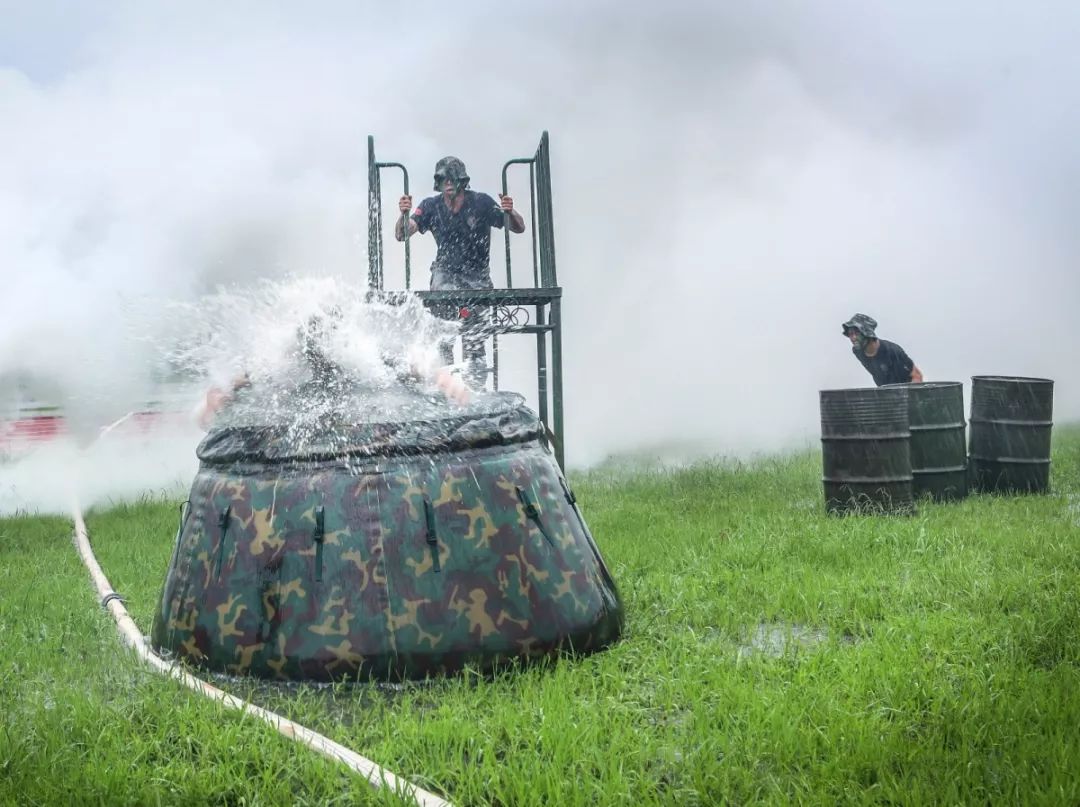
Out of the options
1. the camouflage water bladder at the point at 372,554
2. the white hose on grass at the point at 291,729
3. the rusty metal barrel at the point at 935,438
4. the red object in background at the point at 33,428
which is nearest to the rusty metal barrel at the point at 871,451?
the rusty metal barrel at the point at 935,438

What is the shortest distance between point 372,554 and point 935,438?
619 cm

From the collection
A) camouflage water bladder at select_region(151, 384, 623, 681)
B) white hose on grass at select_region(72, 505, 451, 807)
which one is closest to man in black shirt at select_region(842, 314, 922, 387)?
camouflage water bladder at select_region(151, 384, 623, 681)

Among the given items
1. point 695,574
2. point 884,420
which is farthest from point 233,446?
point 884,420

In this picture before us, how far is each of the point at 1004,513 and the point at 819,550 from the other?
2.34 m

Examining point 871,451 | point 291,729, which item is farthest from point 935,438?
point 291,729

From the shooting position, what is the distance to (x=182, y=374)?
13.3 m

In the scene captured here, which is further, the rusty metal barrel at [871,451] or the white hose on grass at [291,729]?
the rusty metal barrel at [871,451]

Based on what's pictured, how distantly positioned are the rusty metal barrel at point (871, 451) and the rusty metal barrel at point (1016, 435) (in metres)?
1.59

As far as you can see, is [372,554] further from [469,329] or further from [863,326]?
[863,326]

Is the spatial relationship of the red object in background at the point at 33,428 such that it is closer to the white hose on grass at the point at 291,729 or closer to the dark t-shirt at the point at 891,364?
the white hose on grass at the point at 291,729

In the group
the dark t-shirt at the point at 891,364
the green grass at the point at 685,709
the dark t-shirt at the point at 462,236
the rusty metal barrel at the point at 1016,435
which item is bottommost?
the green grass at the point at 685,709

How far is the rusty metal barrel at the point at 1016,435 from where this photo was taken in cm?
888

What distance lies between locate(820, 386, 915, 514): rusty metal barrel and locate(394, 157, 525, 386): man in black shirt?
3.13m

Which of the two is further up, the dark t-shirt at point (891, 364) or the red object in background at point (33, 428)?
the dark t-shirt at point (891, 364)
